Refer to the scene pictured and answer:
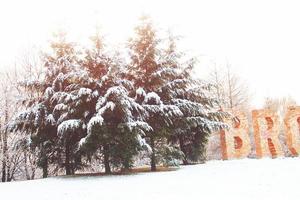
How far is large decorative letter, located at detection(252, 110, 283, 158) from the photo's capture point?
60.7 feet

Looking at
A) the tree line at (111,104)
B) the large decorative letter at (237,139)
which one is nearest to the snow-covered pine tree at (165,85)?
the tree line at (111,104)

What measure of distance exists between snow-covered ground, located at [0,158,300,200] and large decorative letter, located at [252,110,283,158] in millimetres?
5102

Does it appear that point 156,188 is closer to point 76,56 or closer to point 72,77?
point 72,77

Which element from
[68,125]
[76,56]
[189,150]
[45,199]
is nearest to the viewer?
[45,199]

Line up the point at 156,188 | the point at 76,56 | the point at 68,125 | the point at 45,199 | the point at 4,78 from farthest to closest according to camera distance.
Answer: the point at 4,78
the point at 76,56
the point at 68,125
the point at 156,188
the point at 45,199

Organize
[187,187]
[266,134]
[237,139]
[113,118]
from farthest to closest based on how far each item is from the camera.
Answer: [237,139] < [266,134] < [113,118] < [187,187]

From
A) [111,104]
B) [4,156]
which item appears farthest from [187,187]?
[4,156]

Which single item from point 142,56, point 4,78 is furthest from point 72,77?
point 4,78

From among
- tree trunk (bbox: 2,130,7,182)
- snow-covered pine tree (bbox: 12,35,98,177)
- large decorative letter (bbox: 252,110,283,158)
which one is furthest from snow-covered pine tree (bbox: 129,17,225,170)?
tree trunk (bbox: 2,130,7,182)

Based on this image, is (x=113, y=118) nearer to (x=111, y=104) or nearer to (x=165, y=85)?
(x=111, y=104)

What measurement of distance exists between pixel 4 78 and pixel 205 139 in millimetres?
12824

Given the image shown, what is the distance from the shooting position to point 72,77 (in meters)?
14.9

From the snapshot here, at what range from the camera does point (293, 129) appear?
60.8 feet

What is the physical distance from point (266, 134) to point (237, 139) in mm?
1440
